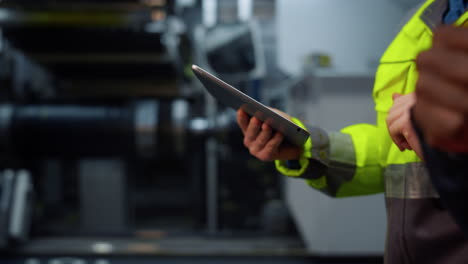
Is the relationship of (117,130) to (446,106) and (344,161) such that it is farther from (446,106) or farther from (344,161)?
(446,106)

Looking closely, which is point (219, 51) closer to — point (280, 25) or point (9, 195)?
point (280, 25)

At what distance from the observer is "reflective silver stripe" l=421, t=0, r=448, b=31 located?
416 mm

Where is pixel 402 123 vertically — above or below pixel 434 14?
below

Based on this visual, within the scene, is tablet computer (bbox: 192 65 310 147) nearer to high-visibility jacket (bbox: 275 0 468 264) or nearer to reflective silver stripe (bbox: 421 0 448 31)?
high-visibility jacket (bbox: 275 0 468 264)

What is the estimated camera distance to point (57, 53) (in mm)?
1934

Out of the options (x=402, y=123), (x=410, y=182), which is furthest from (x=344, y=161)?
(x=402, y=123)

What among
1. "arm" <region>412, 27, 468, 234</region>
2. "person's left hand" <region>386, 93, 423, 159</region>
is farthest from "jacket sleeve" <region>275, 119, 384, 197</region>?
"arm" <region>412, 27, 468, 234</region>

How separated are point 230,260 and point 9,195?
0.92 m

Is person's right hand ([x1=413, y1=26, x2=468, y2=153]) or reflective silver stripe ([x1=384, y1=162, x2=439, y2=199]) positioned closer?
person's right hand ([x1=413, y1=26, x2=468, y2=153])

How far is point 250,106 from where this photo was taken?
0.46 m

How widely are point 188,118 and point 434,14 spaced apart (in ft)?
3.89

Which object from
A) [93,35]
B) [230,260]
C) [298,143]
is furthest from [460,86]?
[93,35]

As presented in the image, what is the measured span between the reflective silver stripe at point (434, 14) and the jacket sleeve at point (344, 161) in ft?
0.64

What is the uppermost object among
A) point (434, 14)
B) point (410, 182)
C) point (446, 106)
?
point (434, 14)
